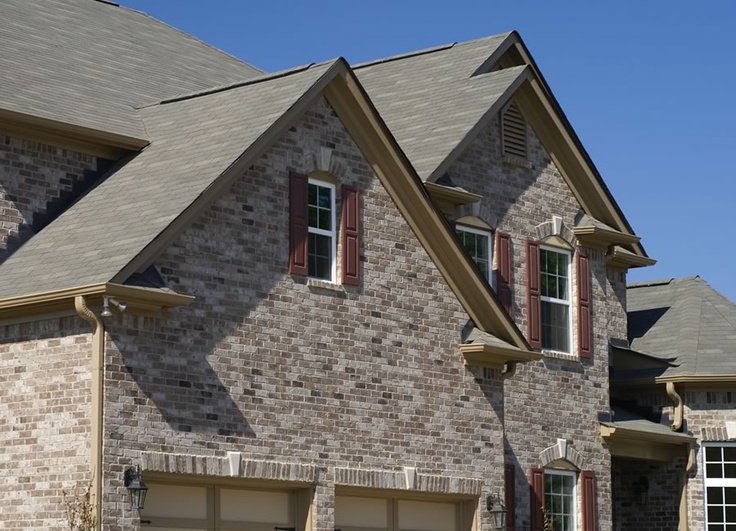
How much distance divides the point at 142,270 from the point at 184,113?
16.5ft

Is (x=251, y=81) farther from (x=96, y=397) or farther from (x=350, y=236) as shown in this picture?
(x=96, y=397)

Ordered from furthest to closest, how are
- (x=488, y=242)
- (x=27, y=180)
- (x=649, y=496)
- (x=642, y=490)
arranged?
(x=642, y=490) < (x=649, y=496) < (x=488, y=242) < (x=27, y=180)

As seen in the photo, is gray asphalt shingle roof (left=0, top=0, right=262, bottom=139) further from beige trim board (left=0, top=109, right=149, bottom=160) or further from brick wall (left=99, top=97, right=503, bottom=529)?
brick wall (left=99, top=97, right=503, bottom=529)

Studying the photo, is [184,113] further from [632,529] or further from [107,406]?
[632,529]

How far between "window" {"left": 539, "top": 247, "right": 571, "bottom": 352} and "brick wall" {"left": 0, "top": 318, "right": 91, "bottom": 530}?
1077cm

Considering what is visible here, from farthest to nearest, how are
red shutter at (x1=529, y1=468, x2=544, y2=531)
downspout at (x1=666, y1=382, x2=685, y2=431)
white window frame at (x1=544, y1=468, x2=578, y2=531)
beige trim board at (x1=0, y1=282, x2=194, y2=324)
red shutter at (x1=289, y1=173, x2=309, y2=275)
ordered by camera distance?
downspout at (x1=666, y1=382, x2=685, y2=431), white window frame at (x1=544, y1=468, x2=578, y2=531), red shutter at (x1=529, y1=468, x2=544, y2=531), red shutter at (x1=289, y1=173, x2=309, y2=275), beige trim board at (x1=0, y1=282, x2=194, y2=324)

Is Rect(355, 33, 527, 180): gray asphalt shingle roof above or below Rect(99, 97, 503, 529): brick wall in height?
above

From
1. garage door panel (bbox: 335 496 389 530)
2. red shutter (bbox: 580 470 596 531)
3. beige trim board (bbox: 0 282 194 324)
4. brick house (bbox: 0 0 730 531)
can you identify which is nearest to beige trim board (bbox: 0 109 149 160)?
brick house (bbox: 0 0 730 531)

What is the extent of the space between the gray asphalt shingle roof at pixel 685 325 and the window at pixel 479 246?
508cm

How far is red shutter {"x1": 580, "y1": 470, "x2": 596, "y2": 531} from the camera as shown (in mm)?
26062

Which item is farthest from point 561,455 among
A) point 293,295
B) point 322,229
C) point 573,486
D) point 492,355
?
point 293,295

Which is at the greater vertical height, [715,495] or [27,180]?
[27,180]

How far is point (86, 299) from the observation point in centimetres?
1733

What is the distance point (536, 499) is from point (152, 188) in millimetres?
9512
